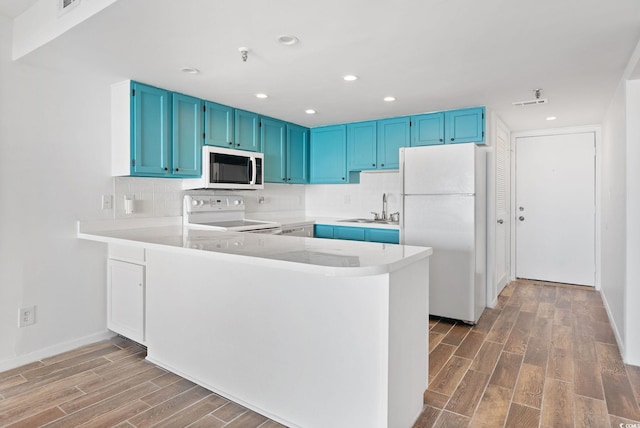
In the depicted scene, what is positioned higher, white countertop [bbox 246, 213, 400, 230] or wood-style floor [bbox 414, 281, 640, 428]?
white countertop [bbox 246, 213, 400, 230]

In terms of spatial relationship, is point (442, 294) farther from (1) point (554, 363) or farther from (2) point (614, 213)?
(2) point (614, 213)

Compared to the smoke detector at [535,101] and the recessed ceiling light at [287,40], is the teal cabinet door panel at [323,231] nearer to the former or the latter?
the smoke detector at [535,101]

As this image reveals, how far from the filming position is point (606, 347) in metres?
2.88

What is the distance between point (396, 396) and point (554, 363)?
1.65 metres

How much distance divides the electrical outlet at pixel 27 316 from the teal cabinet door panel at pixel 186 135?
4.85 feet

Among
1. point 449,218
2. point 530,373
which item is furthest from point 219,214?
point 530,373

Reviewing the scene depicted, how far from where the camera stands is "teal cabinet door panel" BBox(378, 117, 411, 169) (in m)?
4.24

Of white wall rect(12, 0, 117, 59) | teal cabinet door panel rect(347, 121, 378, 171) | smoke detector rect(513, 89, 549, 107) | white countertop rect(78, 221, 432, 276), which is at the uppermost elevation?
white wall rect(12, 0, 117, 59)

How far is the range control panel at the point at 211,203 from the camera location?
3666 millimetres

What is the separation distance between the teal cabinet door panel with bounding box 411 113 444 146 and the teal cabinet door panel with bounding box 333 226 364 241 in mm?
1183

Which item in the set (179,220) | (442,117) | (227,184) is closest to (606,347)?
(442,117)

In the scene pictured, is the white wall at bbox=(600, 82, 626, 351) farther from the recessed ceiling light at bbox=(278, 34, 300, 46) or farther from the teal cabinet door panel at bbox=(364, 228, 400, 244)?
the recessed ceiling light at bbox=(278, 34, 300, 46)

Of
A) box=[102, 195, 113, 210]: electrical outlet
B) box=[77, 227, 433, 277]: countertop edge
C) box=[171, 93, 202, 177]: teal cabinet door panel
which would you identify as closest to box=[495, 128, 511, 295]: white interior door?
box=[77, 227, 433, 277]: countertop edge

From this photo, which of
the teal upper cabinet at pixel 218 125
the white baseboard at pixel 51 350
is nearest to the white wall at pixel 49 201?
the white baseboard at pixel 51 350
